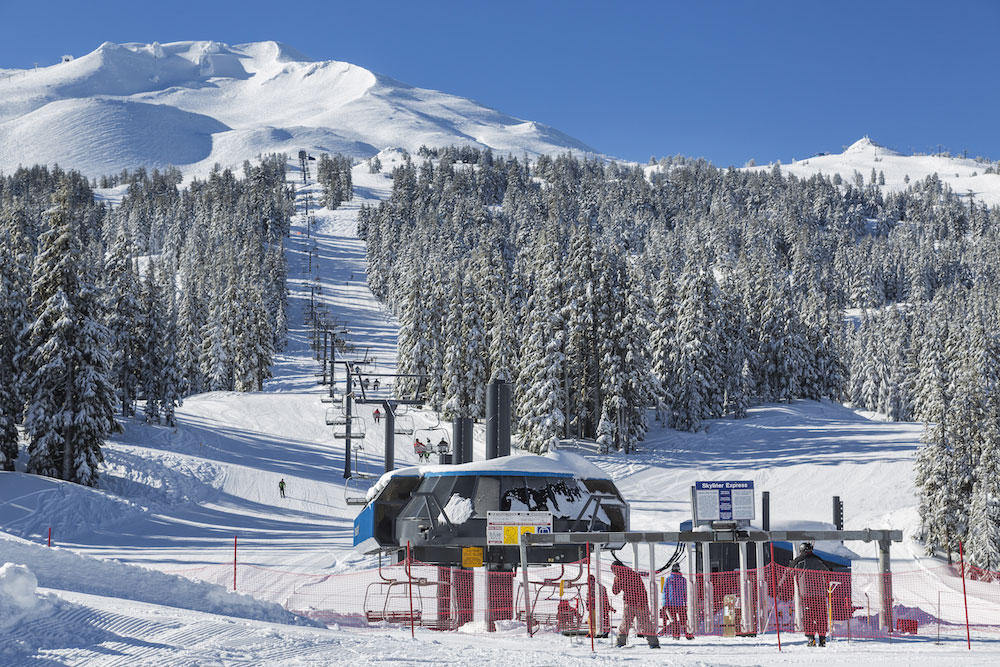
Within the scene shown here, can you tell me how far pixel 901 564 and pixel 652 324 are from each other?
27416mm

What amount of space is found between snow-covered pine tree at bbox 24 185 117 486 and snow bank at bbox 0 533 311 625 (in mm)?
25877

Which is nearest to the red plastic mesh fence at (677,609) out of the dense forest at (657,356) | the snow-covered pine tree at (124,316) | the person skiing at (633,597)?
the person skiing at (633,597)

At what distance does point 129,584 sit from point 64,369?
89.1 ft

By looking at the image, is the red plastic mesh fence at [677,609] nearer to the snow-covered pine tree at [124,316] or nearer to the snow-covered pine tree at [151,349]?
the snow-covered pine tree at [151,349]

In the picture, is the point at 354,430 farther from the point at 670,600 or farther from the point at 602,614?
the point at 670,600

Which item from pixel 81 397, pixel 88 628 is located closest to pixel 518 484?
pixel 88 628

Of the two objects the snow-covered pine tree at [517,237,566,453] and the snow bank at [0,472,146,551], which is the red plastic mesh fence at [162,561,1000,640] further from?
the snow-covered pine tree at [517,237,566,453]

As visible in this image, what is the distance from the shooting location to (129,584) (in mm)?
14445

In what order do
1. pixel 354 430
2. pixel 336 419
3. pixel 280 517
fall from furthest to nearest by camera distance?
pixel 354 430
pixel 336 419
pixel 280 517

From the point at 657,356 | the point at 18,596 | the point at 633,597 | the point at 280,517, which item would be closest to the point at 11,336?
the point at 280,517

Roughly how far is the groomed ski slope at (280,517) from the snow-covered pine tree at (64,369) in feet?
7.23

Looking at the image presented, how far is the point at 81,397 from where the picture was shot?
127 feet

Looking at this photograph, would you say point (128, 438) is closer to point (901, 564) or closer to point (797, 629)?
point (901, 564)

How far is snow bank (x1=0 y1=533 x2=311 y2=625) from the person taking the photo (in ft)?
45.7
